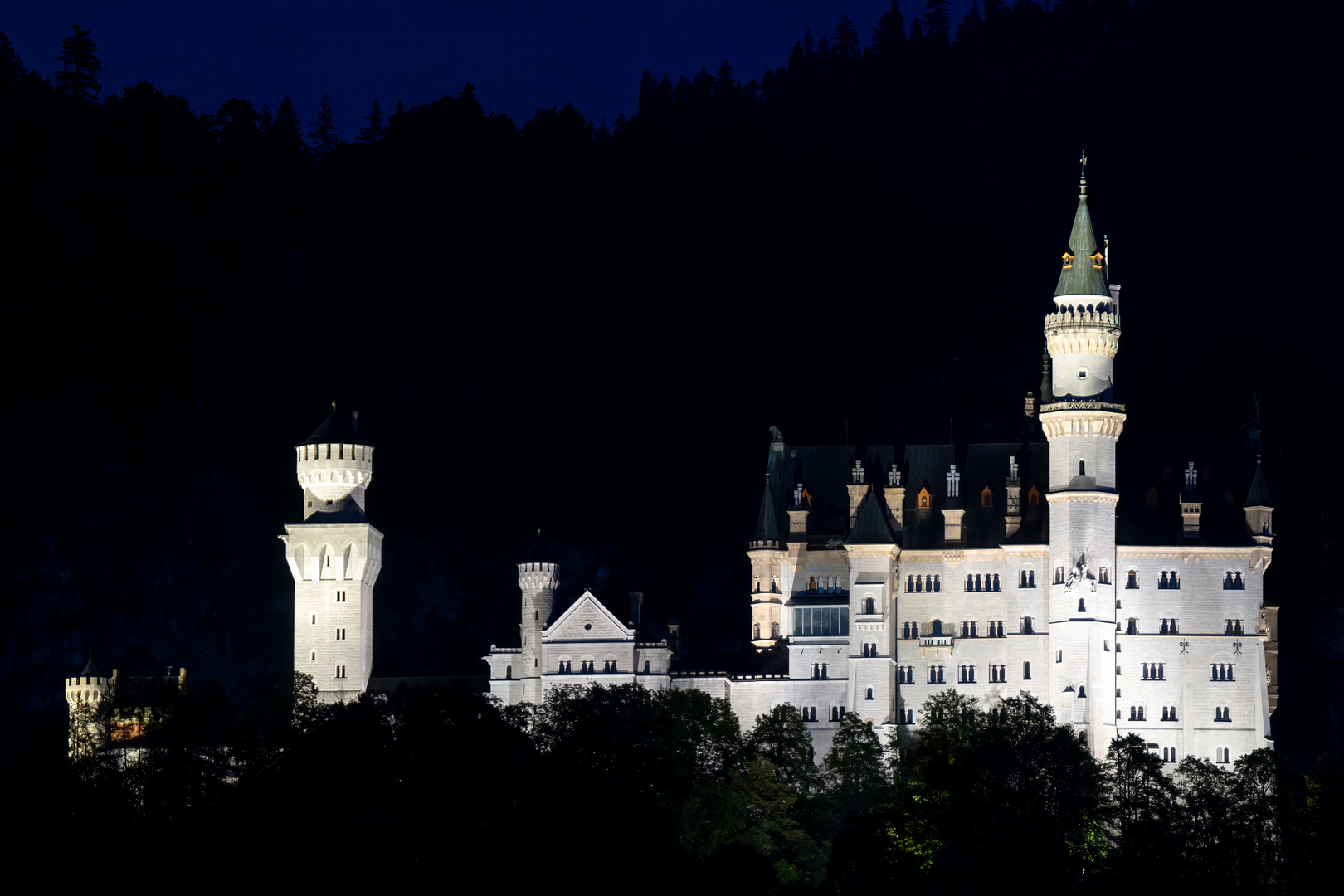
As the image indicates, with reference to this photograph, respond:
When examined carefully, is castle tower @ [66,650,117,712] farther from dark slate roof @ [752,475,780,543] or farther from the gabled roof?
dark slate roof @ [752,475,780,543]

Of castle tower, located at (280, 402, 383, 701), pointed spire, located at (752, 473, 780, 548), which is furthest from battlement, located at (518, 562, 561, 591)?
pointed spire, located at (752, 473, 780, 548)

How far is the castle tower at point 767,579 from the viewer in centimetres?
10638

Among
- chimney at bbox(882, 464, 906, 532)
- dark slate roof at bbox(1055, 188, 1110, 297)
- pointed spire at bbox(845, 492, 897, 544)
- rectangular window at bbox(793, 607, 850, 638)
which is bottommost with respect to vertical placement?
rectangular window at bbox(793, 607, 850, 638)

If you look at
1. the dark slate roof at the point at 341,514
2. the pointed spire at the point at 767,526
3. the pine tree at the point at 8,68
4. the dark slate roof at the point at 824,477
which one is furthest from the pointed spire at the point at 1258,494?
the pine tree at the point at 8,68

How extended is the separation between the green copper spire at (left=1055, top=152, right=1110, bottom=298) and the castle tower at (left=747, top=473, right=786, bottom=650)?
591 inches

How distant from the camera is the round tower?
342ft

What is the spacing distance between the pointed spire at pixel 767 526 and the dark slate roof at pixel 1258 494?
61.7ft

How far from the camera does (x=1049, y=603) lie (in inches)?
4018

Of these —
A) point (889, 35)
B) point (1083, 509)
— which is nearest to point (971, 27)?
point (889, 35)

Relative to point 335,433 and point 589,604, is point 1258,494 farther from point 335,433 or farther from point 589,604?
point 335,433

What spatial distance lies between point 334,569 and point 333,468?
4.12 meters

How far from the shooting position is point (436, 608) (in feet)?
413

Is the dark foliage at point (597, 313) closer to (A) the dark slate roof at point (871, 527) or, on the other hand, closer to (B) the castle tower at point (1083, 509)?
(B) the castle tower at point (1083, 509)

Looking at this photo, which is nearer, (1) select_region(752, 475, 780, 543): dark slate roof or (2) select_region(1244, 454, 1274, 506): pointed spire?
(2) select_region(1244, 454, 1274, 506): pointed spire
